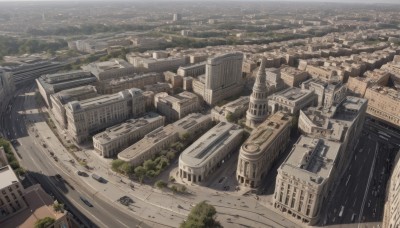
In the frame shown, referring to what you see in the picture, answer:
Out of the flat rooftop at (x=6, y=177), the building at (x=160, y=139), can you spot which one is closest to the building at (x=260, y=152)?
the building at (x=160, y=139)

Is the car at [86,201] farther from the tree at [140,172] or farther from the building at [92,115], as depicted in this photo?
the building at [92,115]

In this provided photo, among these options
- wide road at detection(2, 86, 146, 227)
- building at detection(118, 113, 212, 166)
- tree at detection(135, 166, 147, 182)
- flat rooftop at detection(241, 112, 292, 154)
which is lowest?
wide road at detection(2, 86, 146, 227)

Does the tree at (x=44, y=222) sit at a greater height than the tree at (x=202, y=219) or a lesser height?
greater

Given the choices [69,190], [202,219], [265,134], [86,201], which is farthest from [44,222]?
[265,134]

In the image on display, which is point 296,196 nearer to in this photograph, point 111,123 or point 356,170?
point 356,170

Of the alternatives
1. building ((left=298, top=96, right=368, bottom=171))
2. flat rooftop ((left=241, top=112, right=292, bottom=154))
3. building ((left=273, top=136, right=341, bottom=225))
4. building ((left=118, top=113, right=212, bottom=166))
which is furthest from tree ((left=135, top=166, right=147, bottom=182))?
building ((left=298, top=96, right=368, bottom=171))

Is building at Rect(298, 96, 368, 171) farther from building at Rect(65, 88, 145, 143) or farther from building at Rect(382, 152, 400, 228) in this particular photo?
building at Rect(65, 88, 145, 143)
